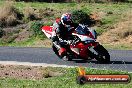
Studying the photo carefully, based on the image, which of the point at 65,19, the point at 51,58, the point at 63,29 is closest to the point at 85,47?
the point at 63,29

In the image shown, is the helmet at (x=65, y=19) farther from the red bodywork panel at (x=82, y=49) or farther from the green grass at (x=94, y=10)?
the green grass at (x=94, y=10)

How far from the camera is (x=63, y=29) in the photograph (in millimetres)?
18500

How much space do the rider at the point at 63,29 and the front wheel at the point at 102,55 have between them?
1.50m

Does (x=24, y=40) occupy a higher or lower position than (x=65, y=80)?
lower

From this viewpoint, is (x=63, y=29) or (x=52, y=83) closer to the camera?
(x=52, y=83)

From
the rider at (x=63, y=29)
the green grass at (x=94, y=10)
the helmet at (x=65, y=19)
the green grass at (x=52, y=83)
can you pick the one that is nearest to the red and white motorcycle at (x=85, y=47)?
the rider at (x=63, y=29)

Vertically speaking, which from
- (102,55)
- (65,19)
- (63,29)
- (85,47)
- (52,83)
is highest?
(65,19)

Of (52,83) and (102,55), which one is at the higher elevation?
(52,83)

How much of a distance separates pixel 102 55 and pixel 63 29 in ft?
6.38

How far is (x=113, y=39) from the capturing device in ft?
88.9

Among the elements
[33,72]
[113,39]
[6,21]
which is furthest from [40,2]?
[33,72]

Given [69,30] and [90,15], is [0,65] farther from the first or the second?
[90,15]

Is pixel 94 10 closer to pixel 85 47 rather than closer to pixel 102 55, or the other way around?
pixel 85 47

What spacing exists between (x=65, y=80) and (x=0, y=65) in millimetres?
4616
